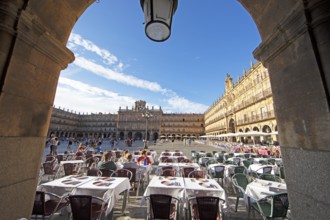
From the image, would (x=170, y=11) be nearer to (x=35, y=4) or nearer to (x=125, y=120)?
(x=35, y=4)

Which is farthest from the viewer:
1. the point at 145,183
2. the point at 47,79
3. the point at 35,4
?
the point at 145,183

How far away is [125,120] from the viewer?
7125 cm

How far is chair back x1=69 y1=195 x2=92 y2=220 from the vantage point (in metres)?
2.55

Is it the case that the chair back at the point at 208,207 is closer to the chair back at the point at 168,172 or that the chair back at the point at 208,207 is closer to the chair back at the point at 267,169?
the chair back at the point at 168,172

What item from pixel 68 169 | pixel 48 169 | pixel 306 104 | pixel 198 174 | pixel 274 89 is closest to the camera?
pixel 306 104

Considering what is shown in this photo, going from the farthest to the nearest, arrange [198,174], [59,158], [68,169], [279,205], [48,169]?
[59,158]
[48,169]
[68,169]
[198,174]
[279,205]

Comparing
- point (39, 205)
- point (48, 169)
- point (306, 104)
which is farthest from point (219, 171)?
point (48, 169)

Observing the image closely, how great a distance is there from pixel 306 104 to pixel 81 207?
3323 millimetres

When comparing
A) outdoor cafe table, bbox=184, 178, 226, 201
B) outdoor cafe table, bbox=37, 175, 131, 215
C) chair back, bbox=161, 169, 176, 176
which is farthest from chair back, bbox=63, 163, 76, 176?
outdoor cafe table, bbox=184, 178, 226, 201

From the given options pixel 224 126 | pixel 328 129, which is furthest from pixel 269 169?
pixel 224 126

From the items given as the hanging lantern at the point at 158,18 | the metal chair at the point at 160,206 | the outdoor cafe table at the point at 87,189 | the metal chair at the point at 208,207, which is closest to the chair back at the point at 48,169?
the outdoor cafe table at the point at 87,189

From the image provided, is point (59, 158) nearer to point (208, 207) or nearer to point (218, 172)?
point (218, 172)

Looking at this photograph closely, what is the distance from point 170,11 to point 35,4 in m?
1.47

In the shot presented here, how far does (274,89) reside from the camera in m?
1.92
